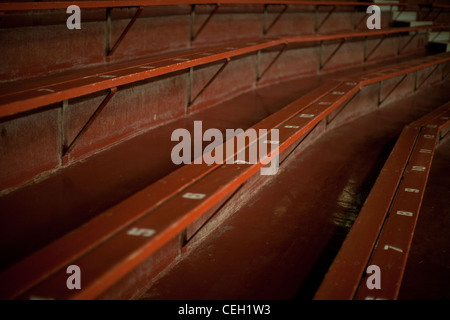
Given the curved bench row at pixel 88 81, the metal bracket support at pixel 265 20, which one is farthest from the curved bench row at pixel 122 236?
the metal bracket support at pixel 265 20

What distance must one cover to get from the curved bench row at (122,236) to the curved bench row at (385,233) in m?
0.41

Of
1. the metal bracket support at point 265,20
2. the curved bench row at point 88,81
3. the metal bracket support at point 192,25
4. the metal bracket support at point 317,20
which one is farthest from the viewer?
the metal bracket support at point 317,20

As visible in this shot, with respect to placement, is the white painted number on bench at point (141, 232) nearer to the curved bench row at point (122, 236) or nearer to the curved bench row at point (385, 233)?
the curved bench row at point (122, 236)

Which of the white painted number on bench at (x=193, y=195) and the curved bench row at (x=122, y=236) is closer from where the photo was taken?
the curved bench row at (x=122, y=236)

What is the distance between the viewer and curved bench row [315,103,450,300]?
1.27 metres

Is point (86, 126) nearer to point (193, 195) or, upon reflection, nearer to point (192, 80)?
point (193, 195)

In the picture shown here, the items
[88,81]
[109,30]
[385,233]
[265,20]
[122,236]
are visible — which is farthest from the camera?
[265,20]

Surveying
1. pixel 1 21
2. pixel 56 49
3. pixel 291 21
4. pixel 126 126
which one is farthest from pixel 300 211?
pixel 291 21

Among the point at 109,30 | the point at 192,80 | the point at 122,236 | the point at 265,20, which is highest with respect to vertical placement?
the point at 265,20

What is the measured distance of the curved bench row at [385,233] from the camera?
4.16 feet

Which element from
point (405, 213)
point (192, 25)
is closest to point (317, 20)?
point (192, 25)

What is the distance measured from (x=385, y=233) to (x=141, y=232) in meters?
0.83

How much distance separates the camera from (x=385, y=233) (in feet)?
5.13

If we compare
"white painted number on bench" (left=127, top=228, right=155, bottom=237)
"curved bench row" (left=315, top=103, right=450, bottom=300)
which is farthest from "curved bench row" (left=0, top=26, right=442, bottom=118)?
"curved bench row" (left=315, top=103, right=450, bottom=300)
